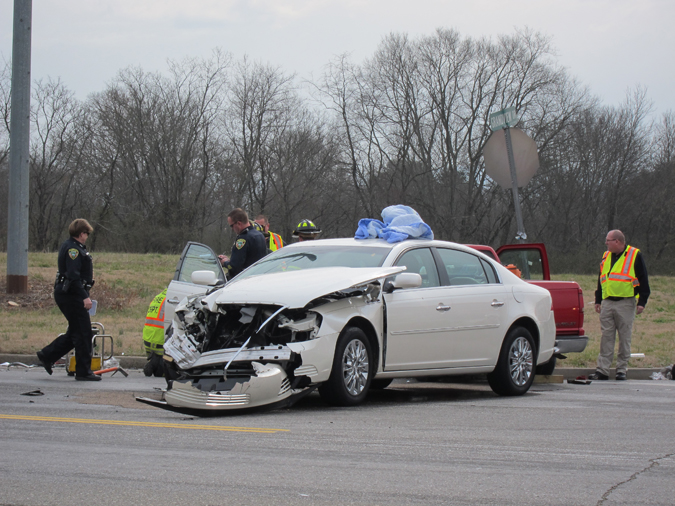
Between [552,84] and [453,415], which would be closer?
[453,415]

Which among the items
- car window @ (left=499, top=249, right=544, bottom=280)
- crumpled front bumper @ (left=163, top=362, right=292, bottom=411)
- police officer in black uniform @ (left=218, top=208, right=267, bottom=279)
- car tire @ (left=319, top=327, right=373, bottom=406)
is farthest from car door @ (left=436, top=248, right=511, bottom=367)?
car window @ (left=499, top=249, right=544, bottom=280)

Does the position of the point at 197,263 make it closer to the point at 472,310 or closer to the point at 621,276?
the point at 472,310

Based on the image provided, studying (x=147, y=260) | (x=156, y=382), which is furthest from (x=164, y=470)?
(x=147, y=260)

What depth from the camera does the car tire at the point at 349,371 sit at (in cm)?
691

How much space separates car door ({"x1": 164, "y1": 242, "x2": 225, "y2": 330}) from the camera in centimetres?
952

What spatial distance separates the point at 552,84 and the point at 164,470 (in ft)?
149

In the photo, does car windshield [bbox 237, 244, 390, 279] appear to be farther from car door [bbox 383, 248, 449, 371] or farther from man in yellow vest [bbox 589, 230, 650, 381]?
man in yellow vest [bbox 589, 230, 650, 381]

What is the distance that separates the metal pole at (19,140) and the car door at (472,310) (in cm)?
1091

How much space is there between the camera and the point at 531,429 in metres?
6.24

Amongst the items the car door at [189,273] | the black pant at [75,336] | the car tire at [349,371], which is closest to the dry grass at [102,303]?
the black pant at [75,336]

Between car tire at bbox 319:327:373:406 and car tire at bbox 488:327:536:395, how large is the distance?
6.35 feet

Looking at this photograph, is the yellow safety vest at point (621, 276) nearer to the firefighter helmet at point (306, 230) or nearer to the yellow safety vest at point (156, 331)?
the firefighter helmet at point (306, 230)

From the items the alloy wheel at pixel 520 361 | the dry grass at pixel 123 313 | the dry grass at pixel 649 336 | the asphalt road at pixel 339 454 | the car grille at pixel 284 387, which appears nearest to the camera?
the asphalt road at pixel 339 454

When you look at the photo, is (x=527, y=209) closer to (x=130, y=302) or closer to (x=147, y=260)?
(x=147, y=260)
